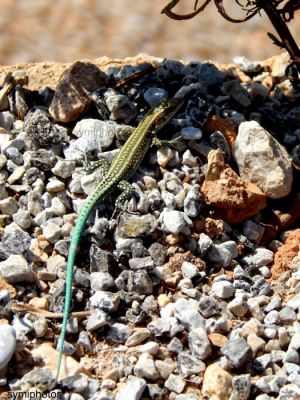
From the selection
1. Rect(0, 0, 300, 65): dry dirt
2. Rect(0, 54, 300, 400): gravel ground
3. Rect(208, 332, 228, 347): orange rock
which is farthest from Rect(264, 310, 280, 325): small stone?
Rect(0, 0, 300, 65): dry dirt

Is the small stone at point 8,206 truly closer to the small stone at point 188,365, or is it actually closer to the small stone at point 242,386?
the small stone at point 188,365

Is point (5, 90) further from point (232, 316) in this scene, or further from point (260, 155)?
point (232, 316)

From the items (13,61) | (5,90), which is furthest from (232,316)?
(13,61)

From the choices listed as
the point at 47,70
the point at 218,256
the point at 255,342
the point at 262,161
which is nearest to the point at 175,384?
the point at 255,342

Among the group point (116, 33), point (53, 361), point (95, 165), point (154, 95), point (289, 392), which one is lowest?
point (289, 392)

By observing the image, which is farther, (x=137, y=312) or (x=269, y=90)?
(x=269, y=90)

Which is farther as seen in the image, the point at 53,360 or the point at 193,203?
the point at 193,203

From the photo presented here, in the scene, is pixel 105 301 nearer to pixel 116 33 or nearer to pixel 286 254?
pixel 286 254
